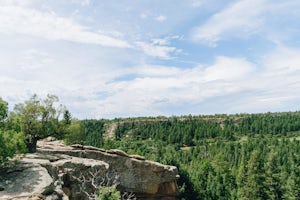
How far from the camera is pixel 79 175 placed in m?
28.8

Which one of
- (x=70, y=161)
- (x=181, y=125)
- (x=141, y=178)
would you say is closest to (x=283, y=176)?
(x=141, y=178)

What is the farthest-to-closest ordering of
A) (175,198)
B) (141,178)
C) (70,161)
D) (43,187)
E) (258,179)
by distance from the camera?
(258,179) < (175,198) < (141,178) < (70,161) < (43,187)

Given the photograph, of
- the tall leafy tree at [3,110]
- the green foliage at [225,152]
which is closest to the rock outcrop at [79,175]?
the tall leafy tree at [3,110]

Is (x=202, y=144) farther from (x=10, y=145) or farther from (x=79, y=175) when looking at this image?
(x=10, y=145)

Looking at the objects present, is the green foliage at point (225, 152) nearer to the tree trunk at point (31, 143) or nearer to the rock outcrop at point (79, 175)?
the rock outcrop at point (79, 175)

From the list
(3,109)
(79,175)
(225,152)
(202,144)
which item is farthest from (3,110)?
(202,144)

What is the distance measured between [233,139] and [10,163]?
151m

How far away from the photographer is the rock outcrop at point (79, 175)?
1795cm

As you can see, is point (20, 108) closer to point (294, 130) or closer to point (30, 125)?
point (30, 125)

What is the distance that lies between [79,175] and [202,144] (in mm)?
128504

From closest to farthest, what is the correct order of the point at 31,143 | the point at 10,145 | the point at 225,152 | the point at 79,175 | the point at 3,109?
1. the point at 10,145
2. the point at 3,109
3. the point at 79,175
4. the point at 31,143
5. the point at 225,152

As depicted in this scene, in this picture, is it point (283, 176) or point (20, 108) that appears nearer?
point (20, 108)

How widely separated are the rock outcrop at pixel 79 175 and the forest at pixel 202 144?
6.53ft

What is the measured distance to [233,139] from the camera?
161625mm
